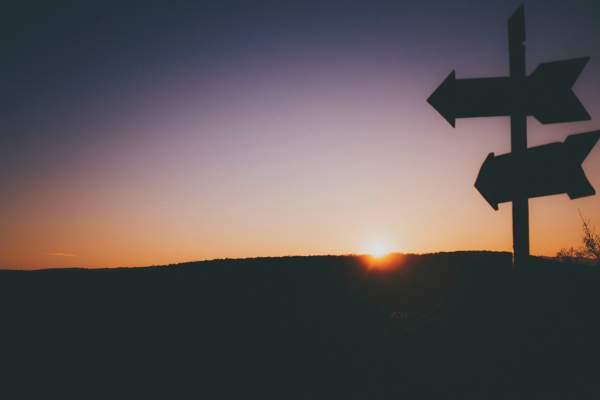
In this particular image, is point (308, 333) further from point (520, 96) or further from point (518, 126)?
point (520, 96)

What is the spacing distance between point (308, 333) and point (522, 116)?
3.87m

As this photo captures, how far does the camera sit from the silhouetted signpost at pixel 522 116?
12.3 ft

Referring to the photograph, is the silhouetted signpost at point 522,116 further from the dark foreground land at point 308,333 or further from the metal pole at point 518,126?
the dark foreground land at point 308,333

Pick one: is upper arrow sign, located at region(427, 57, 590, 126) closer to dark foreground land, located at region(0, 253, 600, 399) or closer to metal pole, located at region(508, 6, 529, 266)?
metal pole, located at region(508, 6, 529, 266)

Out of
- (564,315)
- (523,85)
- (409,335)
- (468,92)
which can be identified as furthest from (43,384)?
(564,315)

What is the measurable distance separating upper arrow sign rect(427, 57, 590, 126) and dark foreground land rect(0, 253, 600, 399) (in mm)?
1485

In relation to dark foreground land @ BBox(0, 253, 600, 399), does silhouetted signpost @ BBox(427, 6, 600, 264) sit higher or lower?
higher

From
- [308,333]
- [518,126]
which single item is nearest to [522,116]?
[518,126]

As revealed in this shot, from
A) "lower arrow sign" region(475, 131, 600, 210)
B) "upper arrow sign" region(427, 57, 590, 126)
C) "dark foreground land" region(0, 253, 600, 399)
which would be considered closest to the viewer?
"lower arrow sign" region(475, 131, 600, 210)

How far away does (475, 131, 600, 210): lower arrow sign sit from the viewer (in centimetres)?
370

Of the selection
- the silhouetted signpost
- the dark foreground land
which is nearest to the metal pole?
the silhouetted signpost

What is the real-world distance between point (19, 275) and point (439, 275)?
8727 millimetres

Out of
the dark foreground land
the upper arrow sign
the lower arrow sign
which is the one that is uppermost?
the upper arrow sign

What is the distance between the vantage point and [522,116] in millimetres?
3965
